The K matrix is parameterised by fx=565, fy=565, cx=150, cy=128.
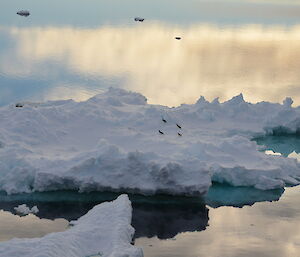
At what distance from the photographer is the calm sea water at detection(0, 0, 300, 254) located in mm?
17688

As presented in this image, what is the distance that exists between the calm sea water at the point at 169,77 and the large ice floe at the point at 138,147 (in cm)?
59

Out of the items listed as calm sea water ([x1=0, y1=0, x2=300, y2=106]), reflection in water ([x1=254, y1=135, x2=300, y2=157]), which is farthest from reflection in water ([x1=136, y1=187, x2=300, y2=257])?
calm sea water ([x1=0, y1=0, x2=300, y2=106])

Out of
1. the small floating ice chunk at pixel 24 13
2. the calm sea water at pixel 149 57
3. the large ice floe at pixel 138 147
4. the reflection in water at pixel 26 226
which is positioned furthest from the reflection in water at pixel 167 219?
the small floating ice chunk at pixel 24 13

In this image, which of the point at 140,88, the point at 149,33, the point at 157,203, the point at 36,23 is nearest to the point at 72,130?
the point at 157,203

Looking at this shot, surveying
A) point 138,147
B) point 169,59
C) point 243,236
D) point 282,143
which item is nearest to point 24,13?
point 169,59

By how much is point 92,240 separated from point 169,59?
40175 mm

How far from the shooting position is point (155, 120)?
2575cm

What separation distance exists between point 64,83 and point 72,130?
60.8 ft

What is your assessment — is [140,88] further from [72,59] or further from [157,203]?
[157,203]

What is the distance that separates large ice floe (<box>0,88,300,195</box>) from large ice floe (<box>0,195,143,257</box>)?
2.65 m

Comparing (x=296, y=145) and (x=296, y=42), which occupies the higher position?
(x=296, y=145)

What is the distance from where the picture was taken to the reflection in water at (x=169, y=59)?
41.8m

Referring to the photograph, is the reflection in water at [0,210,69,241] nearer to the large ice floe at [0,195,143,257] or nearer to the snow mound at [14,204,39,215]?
the snow mound at [14,204,39,215]

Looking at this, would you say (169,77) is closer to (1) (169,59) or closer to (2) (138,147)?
(1) (169,59)
